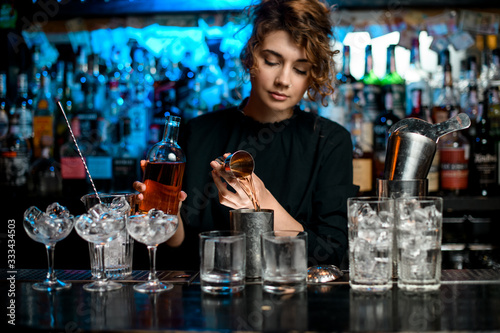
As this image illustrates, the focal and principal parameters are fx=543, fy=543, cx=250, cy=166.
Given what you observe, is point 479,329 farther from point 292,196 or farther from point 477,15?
point 477,15

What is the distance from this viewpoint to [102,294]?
3.58 feet

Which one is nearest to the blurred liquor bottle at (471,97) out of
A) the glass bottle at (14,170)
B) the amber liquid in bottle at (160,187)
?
the amber liquid in bottle at (160,187)

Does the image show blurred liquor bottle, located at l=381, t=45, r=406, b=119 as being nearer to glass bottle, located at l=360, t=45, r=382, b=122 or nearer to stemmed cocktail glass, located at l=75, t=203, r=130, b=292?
glass bottle, located at l=360, t=45, r=382, b=122

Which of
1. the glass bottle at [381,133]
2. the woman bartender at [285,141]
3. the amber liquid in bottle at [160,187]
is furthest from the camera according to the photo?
the glass bottle at [381,133]

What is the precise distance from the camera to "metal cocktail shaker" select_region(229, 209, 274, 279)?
3.73ft

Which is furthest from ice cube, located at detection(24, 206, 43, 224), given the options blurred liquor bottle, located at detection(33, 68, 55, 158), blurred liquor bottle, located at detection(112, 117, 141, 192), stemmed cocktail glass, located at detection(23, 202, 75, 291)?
blurred liquor bottle, located at detection(33, 68, 55, 158)

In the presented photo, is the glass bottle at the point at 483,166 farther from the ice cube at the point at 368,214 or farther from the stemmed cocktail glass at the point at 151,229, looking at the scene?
the stemmed cocktail glass at the point at 151,229

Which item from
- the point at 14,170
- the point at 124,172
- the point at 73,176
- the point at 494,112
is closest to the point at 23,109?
the point at 14,170

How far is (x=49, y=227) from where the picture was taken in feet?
3.69

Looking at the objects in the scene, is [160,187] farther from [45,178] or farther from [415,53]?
[415,53]

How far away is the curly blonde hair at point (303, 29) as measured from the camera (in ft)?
5.40

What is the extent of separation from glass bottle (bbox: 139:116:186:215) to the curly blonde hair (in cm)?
49

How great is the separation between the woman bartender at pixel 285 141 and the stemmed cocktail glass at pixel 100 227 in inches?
20.0

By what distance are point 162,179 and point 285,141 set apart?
2.39 feet
